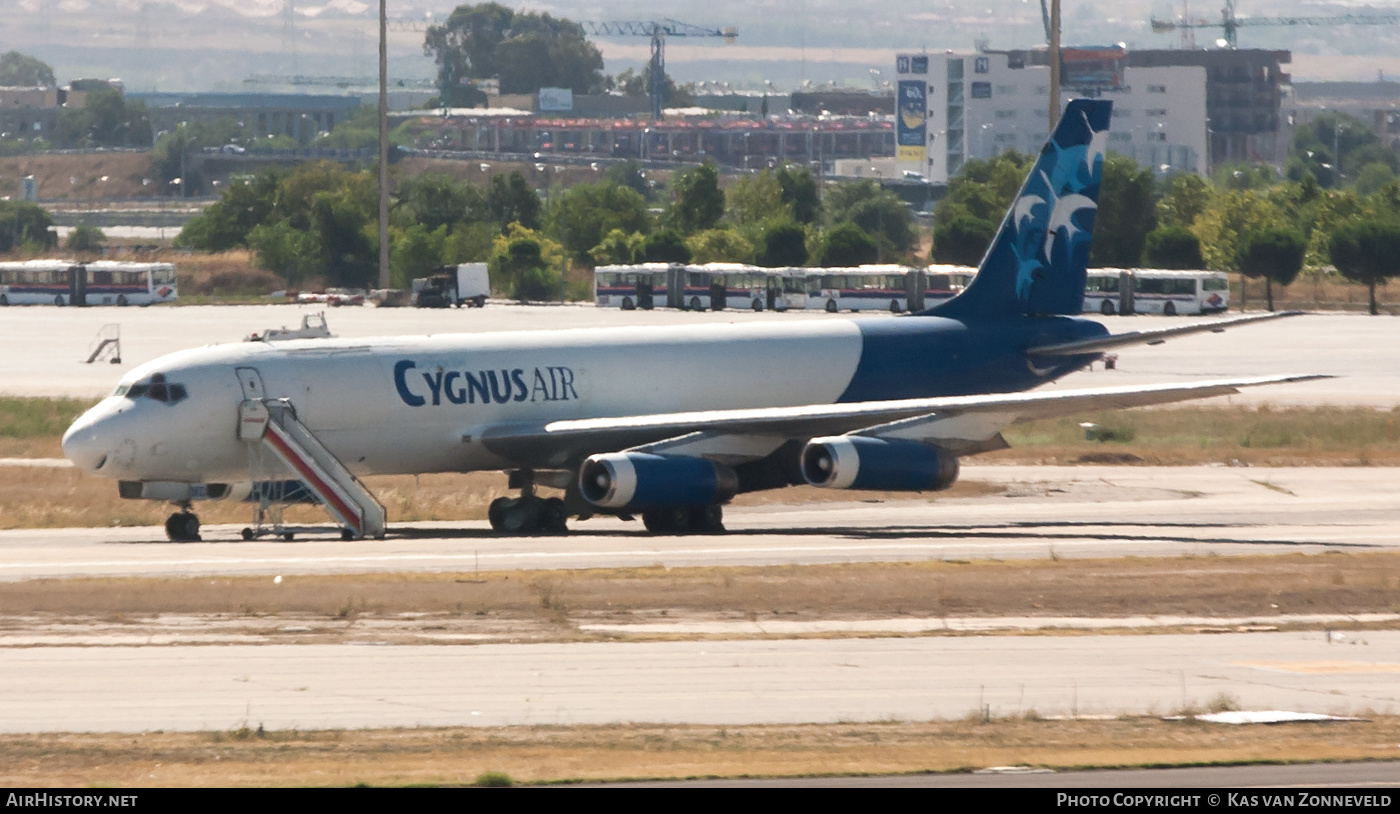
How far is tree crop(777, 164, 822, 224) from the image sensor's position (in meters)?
182

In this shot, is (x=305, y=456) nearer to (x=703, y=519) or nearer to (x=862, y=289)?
(x=703, y=519)

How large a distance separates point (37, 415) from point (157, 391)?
3140 centimetres

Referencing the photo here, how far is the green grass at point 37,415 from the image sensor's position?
6400cm

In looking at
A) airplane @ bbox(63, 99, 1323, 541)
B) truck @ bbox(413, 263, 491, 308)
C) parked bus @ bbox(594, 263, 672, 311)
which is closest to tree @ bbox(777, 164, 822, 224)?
parked bus @ bbox(594, 263, 672, 311)

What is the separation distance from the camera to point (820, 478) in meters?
40.3

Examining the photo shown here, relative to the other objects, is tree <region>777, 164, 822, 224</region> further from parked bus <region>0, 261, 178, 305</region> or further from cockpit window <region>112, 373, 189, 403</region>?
cockpit window <region>112, 373, 189, 403</region>

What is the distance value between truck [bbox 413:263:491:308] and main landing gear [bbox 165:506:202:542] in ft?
304

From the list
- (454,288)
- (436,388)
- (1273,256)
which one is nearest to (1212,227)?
(1273,256)

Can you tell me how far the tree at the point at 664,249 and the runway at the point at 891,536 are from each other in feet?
326

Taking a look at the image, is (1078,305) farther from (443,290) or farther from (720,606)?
(443,290)

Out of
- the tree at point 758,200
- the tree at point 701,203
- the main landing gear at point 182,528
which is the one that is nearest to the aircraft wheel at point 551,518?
the main landing gear at point 182,528

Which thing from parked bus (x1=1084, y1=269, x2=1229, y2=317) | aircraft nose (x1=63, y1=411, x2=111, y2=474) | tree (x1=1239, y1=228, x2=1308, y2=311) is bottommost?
aircraft nose (x1=63, y1=411, x2=111, y2=474)

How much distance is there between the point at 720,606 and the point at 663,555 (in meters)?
5.72

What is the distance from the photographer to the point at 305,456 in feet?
128
